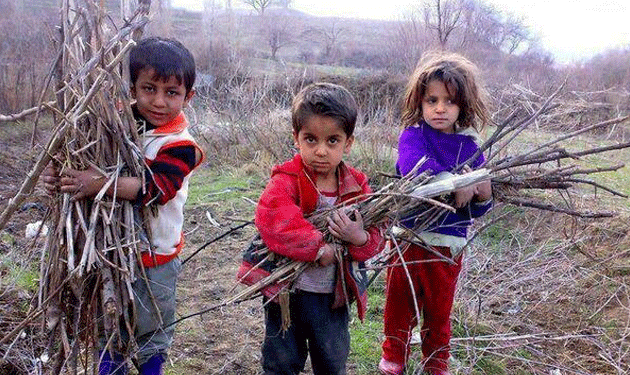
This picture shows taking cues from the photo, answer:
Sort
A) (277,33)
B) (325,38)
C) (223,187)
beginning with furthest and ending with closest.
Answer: (325,38), (277,33), (223,187)

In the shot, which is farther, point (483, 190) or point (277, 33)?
point (277, 33)

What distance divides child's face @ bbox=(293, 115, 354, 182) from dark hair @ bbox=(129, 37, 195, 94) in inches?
18.4

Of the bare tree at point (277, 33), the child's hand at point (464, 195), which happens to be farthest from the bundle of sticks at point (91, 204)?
the bare tree at point (277, 33)

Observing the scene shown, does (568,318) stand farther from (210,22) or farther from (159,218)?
(210,22)

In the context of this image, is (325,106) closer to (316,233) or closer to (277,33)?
(316,233)

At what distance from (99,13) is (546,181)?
1.75 m

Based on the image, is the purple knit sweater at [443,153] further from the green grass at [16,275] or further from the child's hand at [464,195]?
the green grass at [16,275]

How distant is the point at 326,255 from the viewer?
192 centimetres

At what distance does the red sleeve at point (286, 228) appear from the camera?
187 cm

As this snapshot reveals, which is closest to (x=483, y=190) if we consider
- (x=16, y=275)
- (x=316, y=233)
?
(x=316, y=233)

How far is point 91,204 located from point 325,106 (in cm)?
82

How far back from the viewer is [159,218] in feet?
6.57

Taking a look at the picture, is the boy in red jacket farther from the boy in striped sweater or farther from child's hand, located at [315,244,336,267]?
the boy in striped sweater

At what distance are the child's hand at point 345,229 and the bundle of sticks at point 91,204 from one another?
64 centimetres
